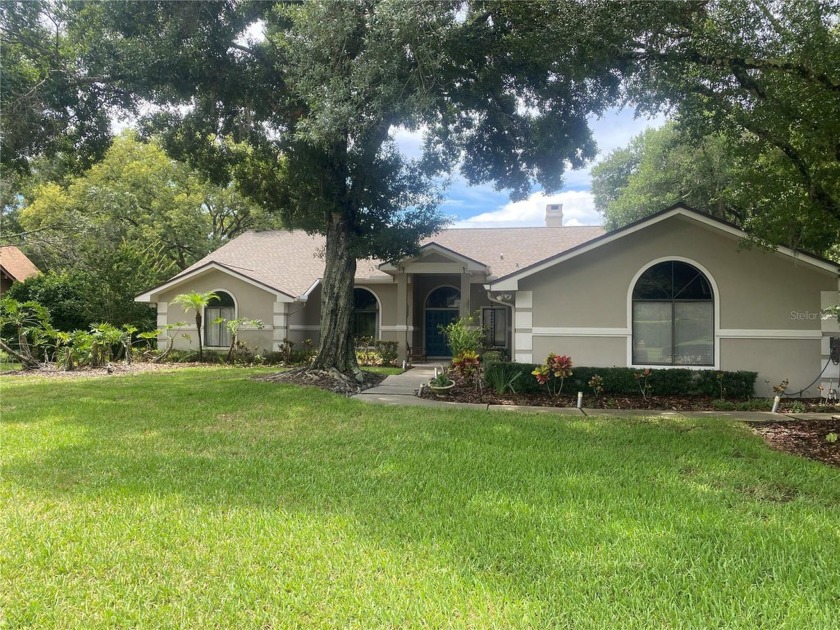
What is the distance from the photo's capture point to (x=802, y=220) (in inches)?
309

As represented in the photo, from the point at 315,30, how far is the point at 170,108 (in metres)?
6.50

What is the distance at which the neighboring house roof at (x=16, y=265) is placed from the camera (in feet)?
89.4

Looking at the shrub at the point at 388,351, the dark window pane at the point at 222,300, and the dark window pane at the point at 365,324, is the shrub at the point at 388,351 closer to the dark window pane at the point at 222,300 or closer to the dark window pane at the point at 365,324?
the dark window pane at the point at 365,324

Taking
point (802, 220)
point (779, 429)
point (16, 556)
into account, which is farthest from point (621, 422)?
point (16, 556)

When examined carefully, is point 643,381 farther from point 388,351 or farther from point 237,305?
point 237,305

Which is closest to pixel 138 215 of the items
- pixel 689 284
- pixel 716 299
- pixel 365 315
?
pixel 365 315

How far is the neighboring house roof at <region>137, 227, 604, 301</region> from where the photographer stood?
18391mm

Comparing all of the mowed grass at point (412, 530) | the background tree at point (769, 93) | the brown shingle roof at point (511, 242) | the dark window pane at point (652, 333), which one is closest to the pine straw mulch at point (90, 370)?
the mowed grass at point (412, 530)

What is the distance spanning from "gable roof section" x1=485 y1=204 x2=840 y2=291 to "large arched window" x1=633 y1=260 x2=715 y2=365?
1048 mm

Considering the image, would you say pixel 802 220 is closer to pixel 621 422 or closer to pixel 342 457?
pixel 621 422

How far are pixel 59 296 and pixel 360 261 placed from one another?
14223mm

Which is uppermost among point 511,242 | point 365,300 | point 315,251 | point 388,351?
point 511,242

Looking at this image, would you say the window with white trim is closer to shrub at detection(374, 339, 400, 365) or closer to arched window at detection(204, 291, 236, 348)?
shrub at detection(374, 339, 400, 365)

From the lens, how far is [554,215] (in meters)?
25.8
